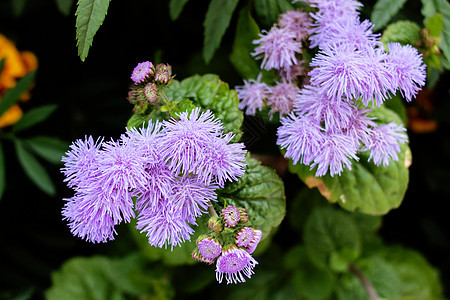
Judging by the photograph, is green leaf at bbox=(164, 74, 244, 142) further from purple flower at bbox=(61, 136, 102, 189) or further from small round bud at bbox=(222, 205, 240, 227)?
purple flower at bbox=(61, 136, 102, 189)

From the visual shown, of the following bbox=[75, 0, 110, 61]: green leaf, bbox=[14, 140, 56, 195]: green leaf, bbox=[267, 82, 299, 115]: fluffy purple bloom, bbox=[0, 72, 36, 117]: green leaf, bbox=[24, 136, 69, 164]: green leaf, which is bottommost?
bbox=[14, 140, 56, 195]: green leaf

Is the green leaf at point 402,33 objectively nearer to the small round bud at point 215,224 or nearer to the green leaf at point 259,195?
the green leaf at point 259,195

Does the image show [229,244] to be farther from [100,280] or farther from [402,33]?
[100,280]

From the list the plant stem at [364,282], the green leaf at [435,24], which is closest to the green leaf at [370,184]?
the green leaf at [435,24]

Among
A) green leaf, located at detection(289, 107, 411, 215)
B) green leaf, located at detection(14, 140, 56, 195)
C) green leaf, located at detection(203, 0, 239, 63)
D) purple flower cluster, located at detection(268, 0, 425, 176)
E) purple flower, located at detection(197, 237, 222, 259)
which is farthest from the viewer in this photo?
green leaf, located at detection(14, 140, 56, 195)

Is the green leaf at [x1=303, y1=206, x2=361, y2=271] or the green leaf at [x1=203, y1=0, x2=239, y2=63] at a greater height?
the green leaf at [x1=203, y1=0, x2=239, y2=63]

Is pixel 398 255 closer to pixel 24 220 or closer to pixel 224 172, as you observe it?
pixel 224 172

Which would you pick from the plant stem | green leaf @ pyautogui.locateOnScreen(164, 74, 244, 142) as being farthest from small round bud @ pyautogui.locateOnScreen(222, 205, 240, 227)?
the plant stem
